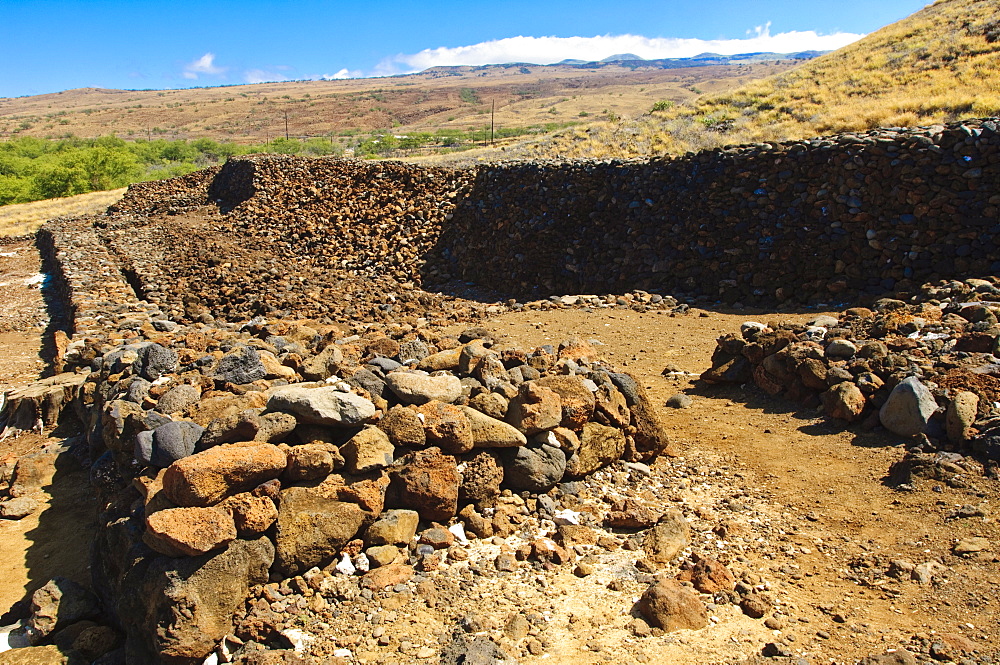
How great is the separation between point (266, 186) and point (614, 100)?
7603cm

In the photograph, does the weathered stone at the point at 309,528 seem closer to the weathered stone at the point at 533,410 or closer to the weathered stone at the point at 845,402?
the weathered stone at the point at 533,410

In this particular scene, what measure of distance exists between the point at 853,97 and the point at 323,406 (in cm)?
2010

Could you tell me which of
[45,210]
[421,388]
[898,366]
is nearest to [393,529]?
[421,388]

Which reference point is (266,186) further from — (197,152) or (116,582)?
(197,152)

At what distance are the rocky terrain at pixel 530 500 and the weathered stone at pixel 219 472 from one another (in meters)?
0.01

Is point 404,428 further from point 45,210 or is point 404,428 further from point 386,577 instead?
point 45,210

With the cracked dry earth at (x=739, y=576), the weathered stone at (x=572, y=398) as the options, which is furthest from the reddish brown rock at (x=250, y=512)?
the weathered stone at (x=572, y=398)

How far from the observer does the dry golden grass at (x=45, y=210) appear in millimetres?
23400

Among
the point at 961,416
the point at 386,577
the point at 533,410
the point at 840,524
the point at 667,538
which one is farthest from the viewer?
the point at 961,416

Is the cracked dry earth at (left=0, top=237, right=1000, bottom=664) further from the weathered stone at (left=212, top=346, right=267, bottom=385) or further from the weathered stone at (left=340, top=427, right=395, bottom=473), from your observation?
the weathered stone at (left=212, top=346, right=267, bottom=385)

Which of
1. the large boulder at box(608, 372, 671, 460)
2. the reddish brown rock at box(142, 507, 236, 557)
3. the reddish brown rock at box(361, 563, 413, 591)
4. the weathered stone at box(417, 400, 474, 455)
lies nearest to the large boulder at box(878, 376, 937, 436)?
the large boulder at box(608, 372, 671, 460)

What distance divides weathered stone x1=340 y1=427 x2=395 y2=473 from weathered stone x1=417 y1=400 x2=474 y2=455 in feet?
0.96

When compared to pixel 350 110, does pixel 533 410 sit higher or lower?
lower

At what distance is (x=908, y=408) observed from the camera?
17.1 ft
